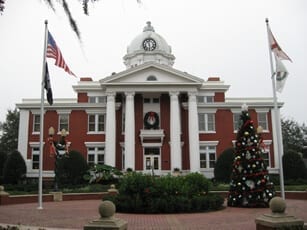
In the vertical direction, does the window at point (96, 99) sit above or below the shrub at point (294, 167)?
above

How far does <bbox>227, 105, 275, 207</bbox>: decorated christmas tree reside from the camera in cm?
1656

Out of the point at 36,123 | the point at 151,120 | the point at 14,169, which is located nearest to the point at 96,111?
the point at 151,120

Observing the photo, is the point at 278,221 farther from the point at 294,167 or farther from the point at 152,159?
the point at 152,159

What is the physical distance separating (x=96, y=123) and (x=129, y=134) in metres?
5.09

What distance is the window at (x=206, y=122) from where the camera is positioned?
3916cm

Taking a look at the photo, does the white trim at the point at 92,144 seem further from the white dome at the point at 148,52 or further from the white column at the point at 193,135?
the white dome at the point at 148,52

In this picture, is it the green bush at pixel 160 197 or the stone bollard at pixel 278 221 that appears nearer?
the stone bollard at pixel 278 221

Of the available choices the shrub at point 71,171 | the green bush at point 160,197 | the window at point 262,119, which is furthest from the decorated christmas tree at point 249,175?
the window at point 262,119

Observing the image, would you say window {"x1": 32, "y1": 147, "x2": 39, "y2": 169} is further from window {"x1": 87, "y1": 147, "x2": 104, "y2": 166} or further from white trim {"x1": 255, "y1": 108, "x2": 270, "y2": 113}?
white trim {"x1": 255, "y1": 108, "x2": 270, "y2": 113}

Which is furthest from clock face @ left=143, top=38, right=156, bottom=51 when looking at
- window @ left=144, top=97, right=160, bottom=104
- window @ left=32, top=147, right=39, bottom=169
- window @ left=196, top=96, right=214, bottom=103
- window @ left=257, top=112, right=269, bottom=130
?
window @ left=32, top=147, right=39, bottom=169

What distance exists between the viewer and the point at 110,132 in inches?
1438

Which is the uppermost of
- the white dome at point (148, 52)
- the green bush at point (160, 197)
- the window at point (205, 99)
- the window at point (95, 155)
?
the white dome at point (148, 52)

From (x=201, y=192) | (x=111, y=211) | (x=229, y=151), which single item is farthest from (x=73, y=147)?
(x=111, y=211)

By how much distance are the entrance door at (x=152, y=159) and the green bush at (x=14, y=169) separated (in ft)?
41.6
